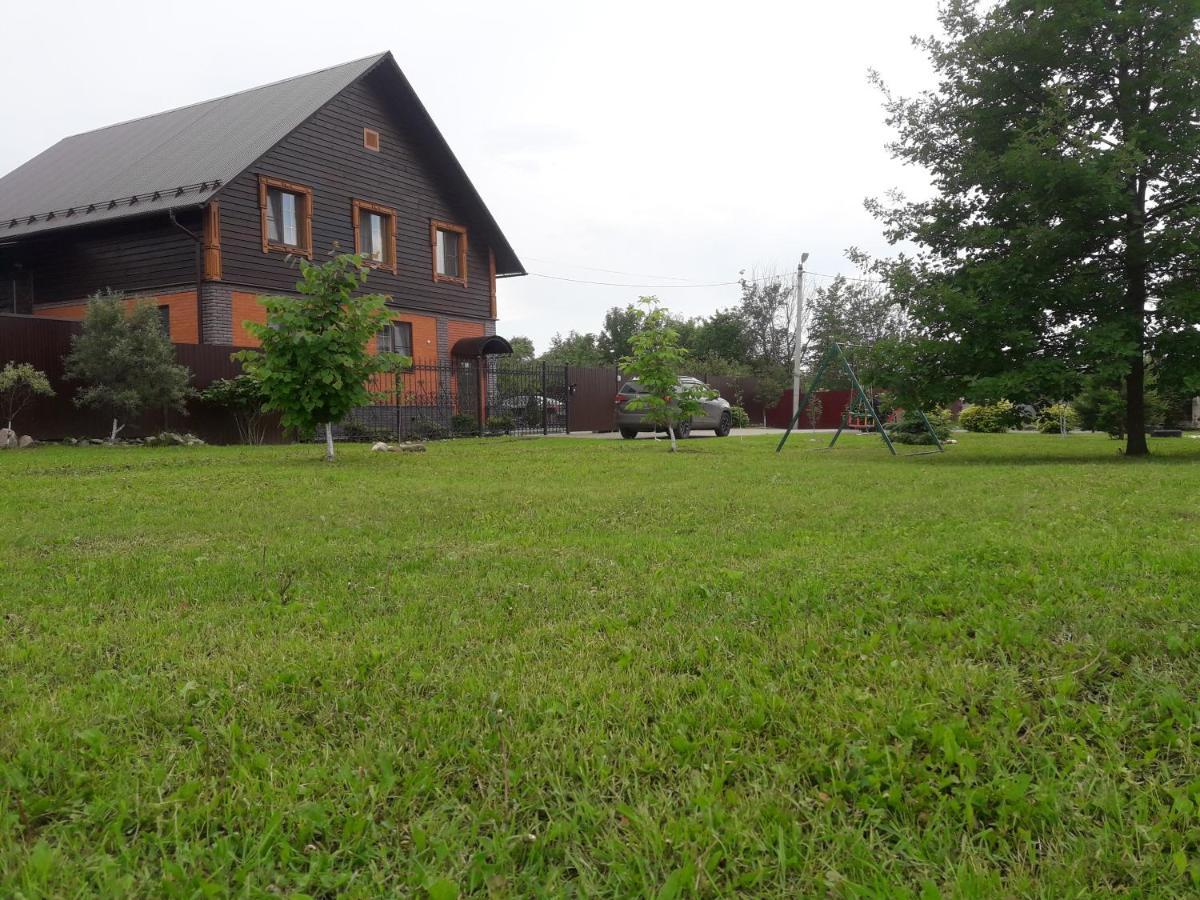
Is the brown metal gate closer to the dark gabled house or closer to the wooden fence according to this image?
the dark gabled house

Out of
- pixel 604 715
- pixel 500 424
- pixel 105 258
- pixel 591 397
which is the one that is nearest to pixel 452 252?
pixel 500 424

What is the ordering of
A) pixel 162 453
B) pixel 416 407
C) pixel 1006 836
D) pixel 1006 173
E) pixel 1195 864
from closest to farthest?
pixel 1195 864 < pixel 1006 836 < pixel 1006 173 < pixel 162 453 < pixel 416 407

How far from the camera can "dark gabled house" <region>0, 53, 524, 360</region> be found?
17.5 meters

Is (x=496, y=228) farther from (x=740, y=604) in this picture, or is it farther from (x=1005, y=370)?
(x=740, y=604)

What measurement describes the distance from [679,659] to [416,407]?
18189 millimetres

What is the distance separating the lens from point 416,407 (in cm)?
2039

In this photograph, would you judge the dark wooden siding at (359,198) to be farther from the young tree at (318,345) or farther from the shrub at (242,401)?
the young tree at (318,345)

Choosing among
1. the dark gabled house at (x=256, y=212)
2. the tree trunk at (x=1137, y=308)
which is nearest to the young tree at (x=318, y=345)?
the dark gabled house at (x=256, y=212)

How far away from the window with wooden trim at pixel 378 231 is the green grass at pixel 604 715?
16797 mm

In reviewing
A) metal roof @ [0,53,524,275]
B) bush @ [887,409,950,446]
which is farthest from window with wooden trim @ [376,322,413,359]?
bush @ [887,409,950,446]

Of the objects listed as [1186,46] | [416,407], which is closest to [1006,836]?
[1186,46]

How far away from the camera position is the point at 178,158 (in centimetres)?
1958

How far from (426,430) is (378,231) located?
5.77m

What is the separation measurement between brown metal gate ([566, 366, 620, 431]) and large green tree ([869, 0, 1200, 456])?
12.3 m
